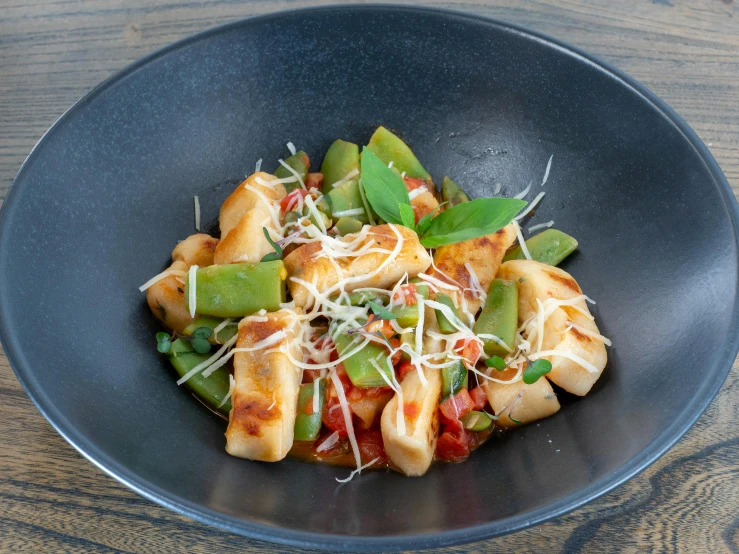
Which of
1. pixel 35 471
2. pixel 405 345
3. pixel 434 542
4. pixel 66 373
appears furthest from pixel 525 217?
pixel 35 471

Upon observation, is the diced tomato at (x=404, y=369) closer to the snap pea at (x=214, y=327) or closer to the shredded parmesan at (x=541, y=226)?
the snap pea at (x=214, y=327)

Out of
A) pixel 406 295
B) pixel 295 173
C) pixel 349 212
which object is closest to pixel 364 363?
pixel 406 295

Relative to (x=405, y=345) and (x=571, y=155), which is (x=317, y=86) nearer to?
(x=571, y=155)

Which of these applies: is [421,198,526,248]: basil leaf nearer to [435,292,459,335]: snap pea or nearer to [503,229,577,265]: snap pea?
[435,292,459,335]: snap pea

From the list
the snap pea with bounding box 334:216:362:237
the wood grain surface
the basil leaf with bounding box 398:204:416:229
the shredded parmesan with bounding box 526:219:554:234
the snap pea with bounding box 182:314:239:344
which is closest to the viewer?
the wood grain surface

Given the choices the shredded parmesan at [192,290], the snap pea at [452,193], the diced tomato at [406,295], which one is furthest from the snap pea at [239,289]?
the snap pea at [452,193]

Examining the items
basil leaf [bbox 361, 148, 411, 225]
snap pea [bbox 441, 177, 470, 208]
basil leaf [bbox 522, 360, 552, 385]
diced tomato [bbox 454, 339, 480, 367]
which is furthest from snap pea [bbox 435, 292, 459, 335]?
snap pea [bbox 441, 177, 470, 208]
